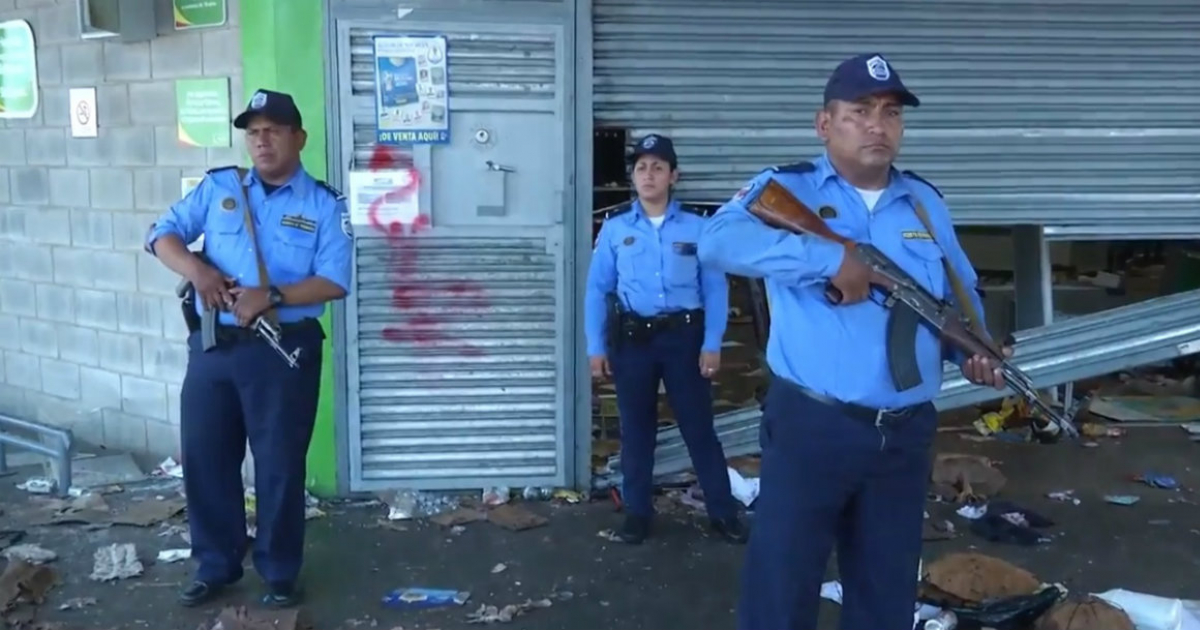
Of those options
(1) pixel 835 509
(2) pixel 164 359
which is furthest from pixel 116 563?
(1) pixel 835 509

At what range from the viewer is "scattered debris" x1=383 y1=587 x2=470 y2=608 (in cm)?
434

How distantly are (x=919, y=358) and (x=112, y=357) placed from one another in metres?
4.74

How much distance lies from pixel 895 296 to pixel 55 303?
5275 mm

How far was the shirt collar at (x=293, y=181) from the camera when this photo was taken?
421 cm

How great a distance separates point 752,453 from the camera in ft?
20.0

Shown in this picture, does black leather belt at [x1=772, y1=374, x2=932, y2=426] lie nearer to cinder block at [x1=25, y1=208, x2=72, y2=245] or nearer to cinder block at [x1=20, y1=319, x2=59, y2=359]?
cinder block at [x1=25, y1=208, x2=72, y2=245]

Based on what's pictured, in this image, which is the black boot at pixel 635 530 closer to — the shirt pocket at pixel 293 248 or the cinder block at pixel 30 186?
the shirt pocket at pixel 293 248

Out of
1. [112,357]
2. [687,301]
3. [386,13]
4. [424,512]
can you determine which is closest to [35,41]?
[112,357]

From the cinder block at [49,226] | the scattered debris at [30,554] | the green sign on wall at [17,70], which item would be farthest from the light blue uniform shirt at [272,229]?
the green sign on wall at [17,70]

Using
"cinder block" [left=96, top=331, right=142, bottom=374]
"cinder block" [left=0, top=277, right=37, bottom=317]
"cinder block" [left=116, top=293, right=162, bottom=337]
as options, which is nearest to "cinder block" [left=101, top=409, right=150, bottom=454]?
"cinder block" [left=96, top=331, right=142, bottom=374]

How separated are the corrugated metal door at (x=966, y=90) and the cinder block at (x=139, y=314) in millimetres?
2524

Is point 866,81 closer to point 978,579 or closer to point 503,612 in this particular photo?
point 978,579

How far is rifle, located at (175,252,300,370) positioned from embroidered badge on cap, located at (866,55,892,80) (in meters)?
2.23

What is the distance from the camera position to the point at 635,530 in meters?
5.05
